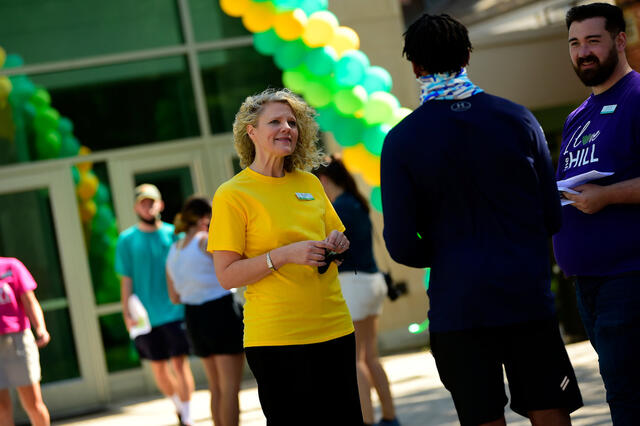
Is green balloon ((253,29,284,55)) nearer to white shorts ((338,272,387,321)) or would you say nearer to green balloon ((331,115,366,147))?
green balloon ((331,115,366,147))

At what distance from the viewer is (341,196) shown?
593cm

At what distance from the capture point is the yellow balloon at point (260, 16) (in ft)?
25.7

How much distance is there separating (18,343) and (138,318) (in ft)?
5.09

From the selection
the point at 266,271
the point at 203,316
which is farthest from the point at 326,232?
the point at 203,316

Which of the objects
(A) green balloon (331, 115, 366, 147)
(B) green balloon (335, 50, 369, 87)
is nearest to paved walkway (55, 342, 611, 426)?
(A) green balloon (331, 115, 366, 147)

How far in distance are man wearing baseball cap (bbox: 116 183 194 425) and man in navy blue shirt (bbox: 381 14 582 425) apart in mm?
4876

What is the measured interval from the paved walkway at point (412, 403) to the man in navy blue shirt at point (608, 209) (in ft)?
6.37

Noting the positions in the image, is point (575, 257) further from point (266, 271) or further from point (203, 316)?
point (203, 316)

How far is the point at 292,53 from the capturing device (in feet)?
26.3

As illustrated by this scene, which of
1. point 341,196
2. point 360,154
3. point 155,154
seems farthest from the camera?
point 155,154

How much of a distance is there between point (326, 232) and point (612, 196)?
121cm

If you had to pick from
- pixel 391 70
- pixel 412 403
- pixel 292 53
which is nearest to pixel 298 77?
pixel 292 53

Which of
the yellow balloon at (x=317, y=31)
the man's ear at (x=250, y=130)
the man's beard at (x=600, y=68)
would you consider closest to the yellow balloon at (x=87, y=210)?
the yellow balloon at (x=317, y=31)

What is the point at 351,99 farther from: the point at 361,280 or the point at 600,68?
the point at 600,68
